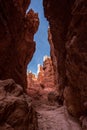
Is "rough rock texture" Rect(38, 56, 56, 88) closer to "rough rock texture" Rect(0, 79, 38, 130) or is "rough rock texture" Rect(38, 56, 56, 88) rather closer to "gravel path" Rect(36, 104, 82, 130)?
"gravel path" Rect(36, 104, 82, 130)

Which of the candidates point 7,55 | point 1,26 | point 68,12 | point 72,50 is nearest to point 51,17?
point 68,12

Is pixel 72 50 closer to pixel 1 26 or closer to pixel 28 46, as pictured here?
pixel 1 26

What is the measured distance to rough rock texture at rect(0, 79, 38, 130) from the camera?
911 cm

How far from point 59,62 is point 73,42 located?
5.87m

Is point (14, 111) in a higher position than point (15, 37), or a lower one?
lower

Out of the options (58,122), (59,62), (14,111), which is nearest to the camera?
(14,111)

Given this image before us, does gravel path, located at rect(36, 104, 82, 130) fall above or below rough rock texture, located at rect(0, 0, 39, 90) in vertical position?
below

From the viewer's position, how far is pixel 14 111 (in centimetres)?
962

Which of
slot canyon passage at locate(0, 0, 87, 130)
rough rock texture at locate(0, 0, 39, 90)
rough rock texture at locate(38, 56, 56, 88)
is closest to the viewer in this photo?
slot canyon passage at locate(0, 0, 87, 130)

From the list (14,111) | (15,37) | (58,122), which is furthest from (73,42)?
(15,37)

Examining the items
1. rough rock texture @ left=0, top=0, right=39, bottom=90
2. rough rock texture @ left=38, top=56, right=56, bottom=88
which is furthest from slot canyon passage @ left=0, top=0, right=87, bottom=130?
rough rock texture @ left=38, top=56, right=56, bottom=88

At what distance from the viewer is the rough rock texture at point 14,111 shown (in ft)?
29.9

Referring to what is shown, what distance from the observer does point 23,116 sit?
9.77 metres

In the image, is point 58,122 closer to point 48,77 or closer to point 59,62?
point 59,62
